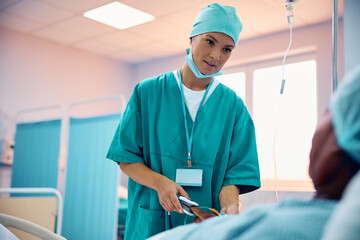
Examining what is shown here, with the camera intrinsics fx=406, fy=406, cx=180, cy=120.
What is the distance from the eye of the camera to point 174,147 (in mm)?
1374

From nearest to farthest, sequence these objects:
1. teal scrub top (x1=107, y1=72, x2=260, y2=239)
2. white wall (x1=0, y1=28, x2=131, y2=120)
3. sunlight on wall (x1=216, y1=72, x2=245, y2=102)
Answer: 1. teal scrub top (x1=107, y1=72, x2=260, y2=239)
2. white wall (x1=0, y1=28, x2=131, y2=120)
3. sunlight on wall (x1=216, y1=72, x2=245, y2=102)

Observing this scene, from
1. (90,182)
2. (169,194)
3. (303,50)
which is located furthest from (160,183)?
(303,50)

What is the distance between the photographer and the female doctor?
132 centimetres

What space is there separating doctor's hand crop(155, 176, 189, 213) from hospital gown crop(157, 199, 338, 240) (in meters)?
0.57

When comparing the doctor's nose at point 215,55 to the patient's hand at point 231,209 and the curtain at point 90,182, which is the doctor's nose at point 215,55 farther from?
the curtain at point 90,182

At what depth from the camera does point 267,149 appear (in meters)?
4.61

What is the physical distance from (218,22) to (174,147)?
0.47 meters

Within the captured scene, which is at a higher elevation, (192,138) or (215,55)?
(215,55)

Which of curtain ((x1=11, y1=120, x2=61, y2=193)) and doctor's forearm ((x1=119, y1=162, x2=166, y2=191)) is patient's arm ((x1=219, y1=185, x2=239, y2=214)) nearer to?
doctor's forearm ((x1=119, y1=162, x2=166, y2=191))

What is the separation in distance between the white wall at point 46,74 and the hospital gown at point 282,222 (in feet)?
15.0

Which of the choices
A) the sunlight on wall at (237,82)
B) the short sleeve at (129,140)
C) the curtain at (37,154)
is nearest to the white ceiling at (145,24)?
the sunlight on wall at (237,82)

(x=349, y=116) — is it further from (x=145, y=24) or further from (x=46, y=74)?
(x=46, y=74)

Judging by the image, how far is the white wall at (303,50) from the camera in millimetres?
4113

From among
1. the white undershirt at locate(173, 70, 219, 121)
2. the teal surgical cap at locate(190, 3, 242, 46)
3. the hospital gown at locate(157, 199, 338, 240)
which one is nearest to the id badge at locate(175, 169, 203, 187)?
the white undershirt at locate(173, 70, 219, 121)
